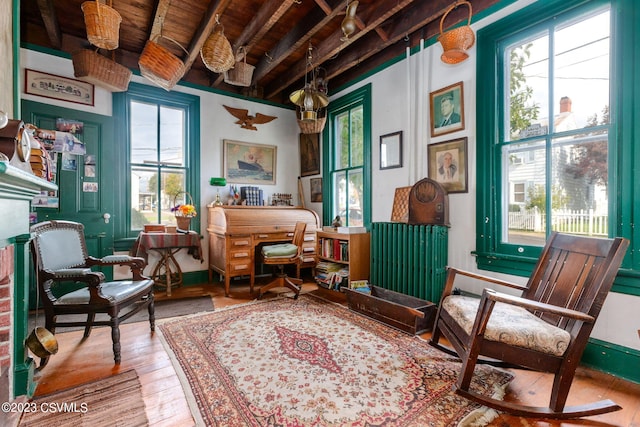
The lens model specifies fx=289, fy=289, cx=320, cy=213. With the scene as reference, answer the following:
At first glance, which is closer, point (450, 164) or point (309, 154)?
point (450, 164)

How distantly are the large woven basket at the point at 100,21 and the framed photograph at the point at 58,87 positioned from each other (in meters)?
1.54

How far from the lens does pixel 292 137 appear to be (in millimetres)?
5066

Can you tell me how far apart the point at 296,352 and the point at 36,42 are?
4.39 meters

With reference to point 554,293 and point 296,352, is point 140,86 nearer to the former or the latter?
point 296,352

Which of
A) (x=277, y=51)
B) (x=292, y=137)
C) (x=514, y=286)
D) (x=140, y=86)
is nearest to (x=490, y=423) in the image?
(x=514, y=286)

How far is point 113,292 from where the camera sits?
2.14 meters

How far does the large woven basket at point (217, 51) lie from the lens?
255cm

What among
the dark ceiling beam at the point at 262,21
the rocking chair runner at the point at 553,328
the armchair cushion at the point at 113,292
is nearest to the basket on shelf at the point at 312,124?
the dark ceiling beam at the point at 262,21

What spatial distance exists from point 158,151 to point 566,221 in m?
4.67

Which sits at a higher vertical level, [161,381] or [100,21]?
[100,21]

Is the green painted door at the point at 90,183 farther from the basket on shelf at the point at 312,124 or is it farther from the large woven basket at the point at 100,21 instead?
the basket on shelf at the point at 312,124

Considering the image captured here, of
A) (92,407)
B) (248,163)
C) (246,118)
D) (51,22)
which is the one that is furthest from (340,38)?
(92,407)

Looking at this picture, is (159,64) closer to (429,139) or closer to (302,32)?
(302,32)

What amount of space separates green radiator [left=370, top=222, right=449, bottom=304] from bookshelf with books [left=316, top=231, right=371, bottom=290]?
0.20m
